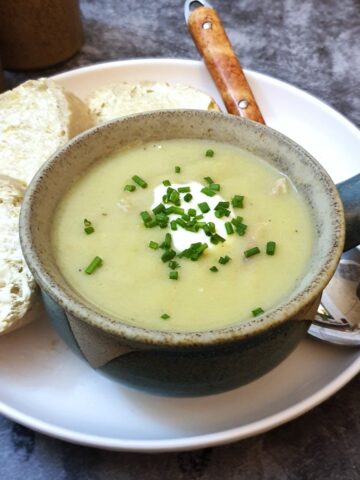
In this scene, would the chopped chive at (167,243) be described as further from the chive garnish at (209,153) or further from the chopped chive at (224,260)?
the chive garnish at (209,153)

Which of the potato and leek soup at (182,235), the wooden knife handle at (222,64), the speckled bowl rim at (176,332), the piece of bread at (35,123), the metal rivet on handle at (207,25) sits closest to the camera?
the speckled bowl rim at (176,332)

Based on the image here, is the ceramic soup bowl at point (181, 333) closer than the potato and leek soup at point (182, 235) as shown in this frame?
Yes

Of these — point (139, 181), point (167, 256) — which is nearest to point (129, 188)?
Answer: point (139, 181)

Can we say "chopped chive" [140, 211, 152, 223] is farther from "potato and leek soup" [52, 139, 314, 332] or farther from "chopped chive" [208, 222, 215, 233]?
"chopped chive" [208, 222, 215, 233]

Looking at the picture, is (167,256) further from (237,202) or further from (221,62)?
(221,62)

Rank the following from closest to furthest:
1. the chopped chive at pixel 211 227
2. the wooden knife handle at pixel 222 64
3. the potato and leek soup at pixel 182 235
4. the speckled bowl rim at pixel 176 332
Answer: the speckled bowl rim at pixel 176 332 → the potato and leek soup at pixel 182 235 → the chopped chive at pixel 211 227 → the wooden knife handle at pixel 222 64

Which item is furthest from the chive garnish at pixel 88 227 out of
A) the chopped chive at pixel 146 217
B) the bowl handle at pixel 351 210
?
the bowl handle at pixel 351 210

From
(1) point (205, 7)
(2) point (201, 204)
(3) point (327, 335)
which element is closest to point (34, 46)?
(1) point (205, 7)
